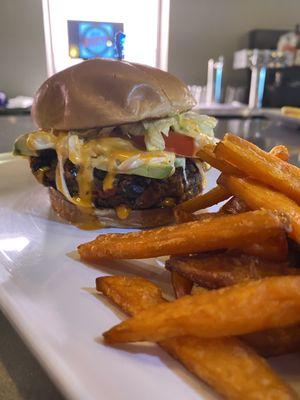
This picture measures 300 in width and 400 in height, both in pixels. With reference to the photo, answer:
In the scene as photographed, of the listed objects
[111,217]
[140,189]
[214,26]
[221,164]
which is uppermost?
[214,26]

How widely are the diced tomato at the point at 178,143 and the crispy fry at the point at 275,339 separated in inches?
33.2

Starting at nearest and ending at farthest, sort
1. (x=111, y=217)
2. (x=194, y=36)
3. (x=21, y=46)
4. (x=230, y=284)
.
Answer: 1. (x=230, y=284)
2. (x=111, y=217)
3. (x=21, y=46)
4. (x=194, y=36)

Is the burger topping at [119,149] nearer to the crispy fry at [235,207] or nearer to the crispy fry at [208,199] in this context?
the crispy fry at [208,199]

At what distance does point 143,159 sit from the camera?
1.33m

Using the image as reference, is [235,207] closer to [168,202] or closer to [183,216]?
[183,216]

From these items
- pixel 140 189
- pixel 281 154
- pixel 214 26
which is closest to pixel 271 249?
pixel 281 154

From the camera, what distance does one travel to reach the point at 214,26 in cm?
645

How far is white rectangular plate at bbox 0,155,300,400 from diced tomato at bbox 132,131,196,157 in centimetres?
39

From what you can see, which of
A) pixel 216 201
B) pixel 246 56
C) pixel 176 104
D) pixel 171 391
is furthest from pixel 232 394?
pixel 246 56

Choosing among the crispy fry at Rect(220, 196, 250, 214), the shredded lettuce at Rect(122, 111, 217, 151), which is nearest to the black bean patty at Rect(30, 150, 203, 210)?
the shredded lettuce at Rect(122, 111, 217, 151)

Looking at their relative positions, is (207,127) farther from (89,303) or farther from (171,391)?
(171,391)

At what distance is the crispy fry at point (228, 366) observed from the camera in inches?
23.1

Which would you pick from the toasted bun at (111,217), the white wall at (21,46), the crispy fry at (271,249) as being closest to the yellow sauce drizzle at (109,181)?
the toasted bun at (111,217)

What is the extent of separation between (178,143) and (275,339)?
927 millimetres
